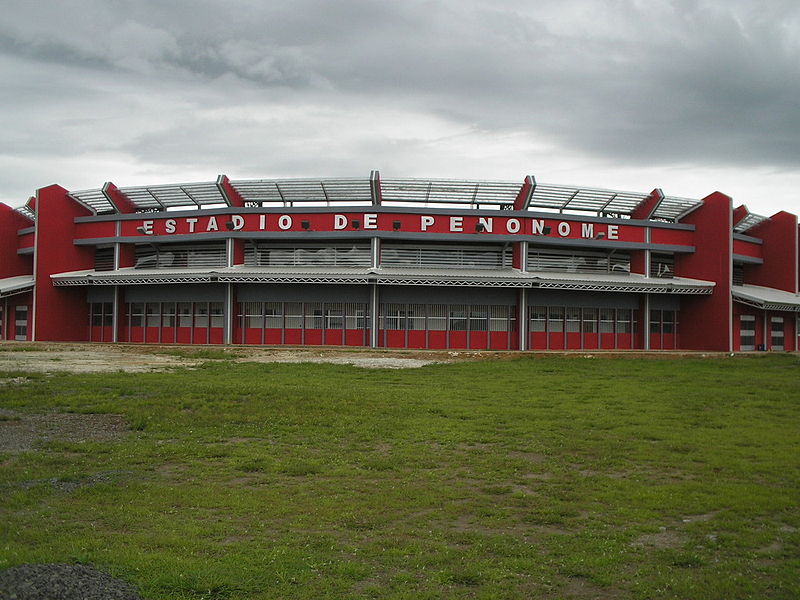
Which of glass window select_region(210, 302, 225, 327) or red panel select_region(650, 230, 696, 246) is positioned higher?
red panel select_region(650, 230, 696, 246)

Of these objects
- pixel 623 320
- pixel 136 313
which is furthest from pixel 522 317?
pixel 136 313

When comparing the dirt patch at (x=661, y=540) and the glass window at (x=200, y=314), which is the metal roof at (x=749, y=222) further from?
the dirt patch at (x=661, y=540)

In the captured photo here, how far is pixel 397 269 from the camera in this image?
4891cm

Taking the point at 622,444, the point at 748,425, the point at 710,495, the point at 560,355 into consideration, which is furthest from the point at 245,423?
the point at 560,355

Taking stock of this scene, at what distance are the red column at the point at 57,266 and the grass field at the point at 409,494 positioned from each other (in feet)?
107

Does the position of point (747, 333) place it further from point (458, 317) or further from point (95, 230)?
point (95, 230)

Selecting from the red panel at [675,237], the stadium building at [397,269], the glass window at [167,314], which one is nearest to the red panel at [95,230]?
the stadium building at [397,269]

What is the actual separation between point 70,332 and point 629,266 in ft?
135

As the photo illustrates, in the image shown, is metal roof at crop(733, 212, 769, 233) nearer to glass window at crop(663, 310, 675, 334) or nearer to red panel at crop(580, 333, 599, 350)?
glass window at crop(663, 310, 675, 334)

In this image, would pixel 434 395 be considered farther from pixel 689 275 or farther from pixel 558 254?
pixel 689 275

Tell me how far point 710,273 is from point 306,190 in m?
28.8

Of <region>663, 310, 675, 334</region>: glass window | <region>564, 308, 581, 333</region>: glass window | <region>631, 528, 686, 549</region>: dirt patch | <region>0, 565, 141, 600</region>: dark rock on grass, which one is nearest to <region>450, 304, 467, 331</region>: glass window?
<region>564, 308, 581, 333</region>: glass window

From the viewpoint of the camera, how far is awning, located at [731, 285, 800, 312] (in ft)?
158

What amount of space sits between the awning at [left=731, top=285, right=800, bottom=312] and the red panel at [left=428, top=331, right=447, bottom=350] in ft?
66.4
